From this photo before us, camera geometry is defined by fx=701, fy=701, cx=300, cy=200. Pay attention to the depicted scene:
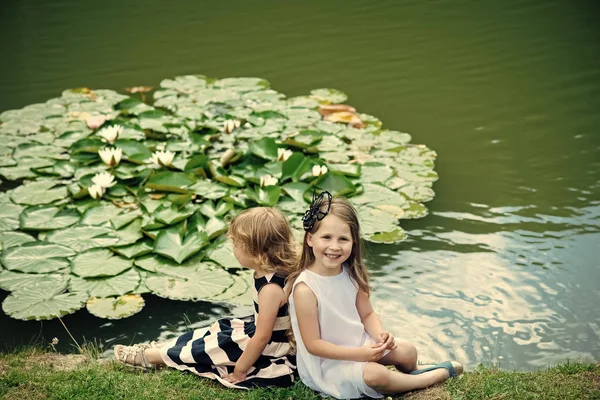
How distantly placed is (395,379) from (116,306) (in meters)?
1.87

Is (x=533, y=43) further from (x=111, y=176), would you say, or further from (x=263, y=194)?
(x=111, y=176)

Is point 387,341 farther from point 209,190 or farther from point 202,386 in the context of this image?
point 209,190

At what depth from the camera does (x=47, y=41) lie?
8.77 metres

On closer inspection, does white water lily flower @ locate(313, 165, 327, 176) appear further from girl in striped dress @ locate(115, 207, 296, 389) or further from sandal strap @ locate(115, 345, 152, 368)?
sandal strap @ locate(115, 345, 152, 368)

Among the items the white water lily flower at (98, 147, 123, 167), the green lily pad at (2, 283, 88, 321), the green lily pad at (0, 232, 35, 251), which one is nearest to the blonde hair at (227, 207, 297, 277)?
the green lily pad at (2, 283, 88, 321)

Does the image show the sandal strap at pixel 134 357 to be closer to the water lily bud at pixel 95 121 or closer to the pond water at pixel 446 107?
the pond water at pixel 446 107

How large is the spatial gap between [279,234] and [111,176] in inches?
95.7

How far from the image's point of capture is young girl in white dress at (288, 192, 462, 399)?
9.44ft

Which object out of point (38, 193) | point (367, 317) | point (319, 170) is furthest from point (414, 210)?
point (38, 193)

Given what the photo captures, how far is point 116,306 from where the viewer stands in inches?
161

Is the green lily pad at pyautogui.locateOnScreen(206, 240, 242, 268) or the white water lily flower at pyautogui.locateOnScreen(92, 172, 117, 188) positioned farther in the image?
the white water lily flower at pyautogui.locateOnScreen(92, 172, 117, 188)

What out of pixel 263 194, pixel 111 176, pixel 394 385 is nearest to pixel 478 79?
pixel 263 194

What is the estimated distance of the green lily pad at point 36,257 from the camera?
172 inches

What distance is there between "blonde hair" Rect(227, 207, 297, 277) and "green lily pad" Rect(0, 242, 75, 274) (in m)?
1.80
